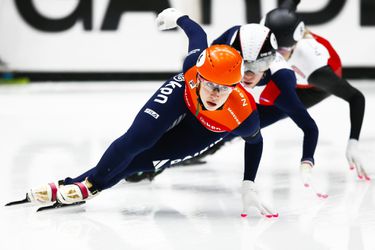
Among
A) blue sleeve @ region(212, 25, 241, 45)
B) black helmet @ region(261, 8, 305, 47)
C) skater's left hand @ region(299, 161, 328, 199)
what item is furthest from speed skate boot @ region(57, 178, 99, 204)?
black helmet @ region(261, 8, 305, 47)

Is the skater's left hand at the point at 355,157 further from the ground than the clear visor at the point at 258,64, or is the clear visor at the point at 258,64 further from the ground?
the clear visor at the point at 258,64

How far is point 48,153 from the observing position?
5.59 metres

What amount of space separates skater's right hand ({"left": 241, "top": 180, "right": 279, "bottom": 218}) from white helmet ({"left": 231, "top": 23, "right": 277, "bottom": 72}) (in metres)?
0.60

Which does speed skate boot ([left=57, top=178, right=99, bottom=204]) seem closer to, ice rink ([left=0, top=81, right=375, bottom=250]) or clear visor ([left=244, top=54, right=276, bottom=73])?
ice rink ([left=0, top=81, right=375, bottom=250])

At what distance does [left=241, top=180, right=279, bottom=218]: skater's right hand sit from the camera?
12.2 ft

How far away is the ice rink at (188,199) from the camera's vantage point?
326cm

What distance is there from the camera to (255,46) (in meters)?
3.82

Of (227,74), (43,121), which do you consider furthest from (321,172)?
(43,121)

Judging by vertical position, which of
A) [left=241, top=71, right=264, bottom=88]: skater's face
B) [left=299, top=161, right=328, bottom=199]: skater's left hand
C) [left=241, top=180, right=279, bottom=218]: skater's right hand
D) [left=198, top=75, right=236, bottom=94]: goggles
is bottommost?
[left=299, top=161, right=328, bottom=199]: skater's left hand

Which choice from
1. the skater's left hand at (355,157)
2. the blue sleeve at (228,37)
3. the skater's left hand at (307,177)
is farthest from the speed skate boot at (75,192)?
the skater's left hand at (355,157)

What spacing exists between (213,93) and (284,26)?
1.19 metres

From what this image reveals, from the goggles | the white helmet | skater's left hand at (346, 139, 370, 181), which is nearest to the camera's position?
the goggles

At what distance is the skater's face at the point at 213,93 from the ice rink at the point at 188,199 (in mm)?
572

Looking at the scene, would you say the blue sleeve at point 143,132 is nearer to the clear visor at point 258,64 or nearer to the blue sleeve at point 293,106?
the clear visor at point 258,64
